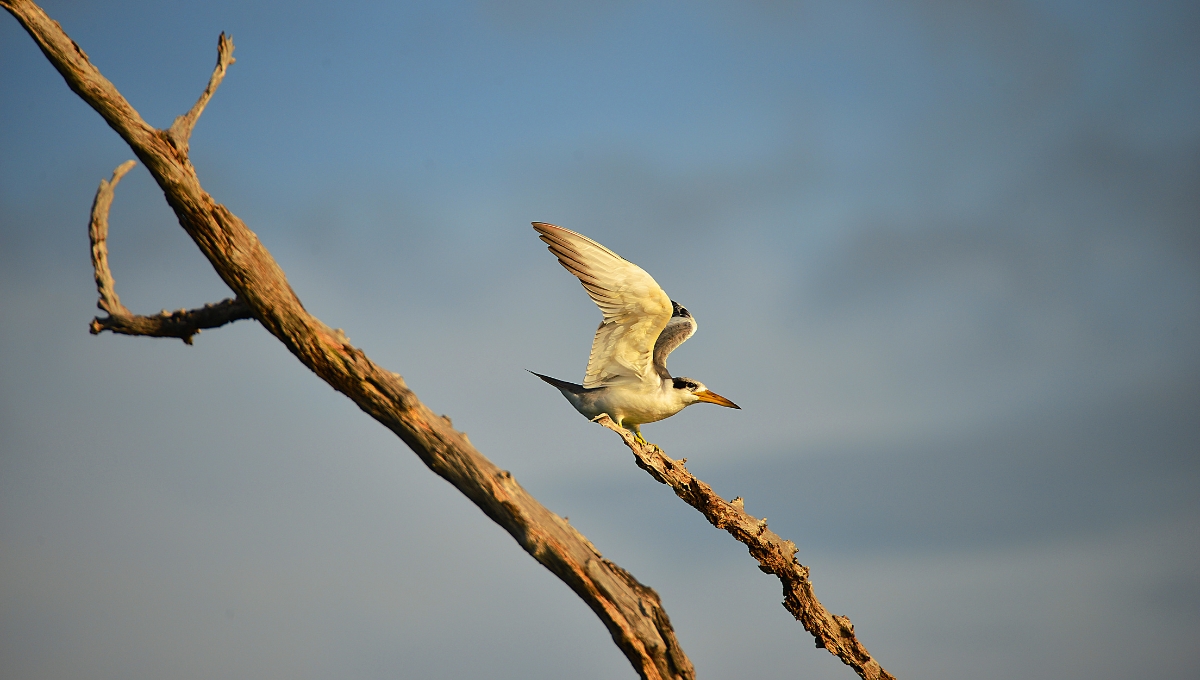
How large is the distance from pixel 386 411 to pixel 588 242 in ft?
10.6

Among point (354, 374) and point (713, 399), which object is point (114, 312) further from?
point (713, 399)

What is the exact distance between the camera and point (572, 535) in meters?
5.70

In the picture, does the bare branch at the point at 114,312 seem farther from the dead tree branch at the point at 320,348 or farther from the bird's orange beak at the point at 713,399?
the bird's orange beak at the point at 713,399

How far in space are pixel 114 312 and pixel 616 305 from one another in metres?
4.39

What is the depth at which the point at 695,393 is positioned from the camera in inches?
371

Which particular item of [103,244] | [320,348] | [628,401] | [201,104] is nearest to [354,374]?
[320,348]

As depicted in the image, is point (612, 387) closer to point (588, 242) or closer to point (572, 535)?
point (588, 242)

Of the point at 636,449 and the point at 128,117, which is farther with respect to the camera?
the point at 636,449

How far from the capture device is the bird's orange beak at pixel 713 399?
9500mm

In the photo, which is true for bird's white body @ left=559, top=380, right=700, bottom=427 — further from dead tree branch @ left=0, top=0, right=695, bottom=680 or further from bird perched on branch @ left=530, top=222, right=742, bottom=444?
dead tree branch @ left=0, top=0, right=695, bottom=680

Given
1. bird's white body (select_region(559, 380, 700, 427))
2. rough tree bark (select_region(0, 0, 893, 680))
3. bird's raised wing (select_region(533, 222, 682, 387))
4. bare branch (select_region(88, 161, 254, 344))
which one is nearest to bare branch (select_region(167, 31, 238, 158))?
rough tree bark (select_region(0, 0, 893, 680))

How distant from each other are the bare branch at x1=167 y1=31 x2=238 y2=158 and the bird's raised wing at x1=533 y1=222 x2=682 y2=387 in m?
2.99

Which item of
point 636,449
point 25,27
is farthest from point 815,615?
point 25,27

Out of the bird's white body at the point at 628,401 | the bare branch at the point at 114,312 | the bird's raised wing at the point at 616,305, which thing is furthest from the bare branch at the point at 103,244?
the bird's white body at the point at 628,401
